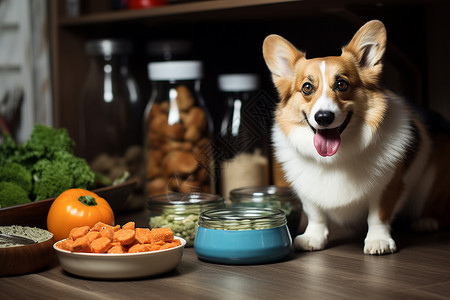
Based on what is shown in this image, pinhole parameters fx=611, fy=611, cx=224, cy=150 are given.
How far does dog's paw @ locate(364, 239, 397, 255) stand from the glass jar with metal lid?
0.36m

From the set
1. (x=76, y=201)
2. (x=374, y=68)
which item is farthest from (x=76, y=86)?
(x=374, y=68)

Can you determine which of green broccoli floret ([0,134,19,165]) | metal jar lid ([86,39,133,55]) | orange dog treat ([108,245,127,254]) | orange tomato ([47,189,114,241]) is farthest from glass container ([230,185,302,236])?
metal jar lid ([86,39,133,55])

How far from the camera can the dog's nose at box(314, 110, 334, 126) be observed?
117cm

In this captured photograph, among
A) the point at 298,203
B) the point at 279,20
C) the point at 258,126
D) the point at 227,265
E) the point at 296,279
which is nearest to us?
the point at 296,279

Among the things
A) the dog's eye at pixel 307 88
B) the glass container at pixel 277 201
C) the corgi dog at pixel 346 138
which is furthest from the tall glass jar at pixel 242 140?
the dog's eye at pixel 307 88

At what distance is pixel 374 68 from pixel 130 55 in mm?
1124

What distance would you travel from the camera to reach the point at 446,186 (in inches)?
58.3

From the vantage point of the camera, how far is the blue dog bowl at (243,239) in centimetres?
118

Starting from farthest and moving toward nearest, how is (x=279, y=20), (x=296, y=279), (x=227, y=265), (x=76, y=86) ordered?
(x=76, y=86)
(x=279, y=20)
(x=227, y=265)
(x=296, y=279)

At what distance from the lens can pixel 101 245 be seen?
1.09 meters

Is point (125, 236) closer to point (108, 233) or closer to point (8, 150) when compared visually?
point (108, 233)

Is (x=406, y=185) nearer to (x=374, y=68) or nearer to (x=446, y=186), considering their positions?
(x=446, y=186)

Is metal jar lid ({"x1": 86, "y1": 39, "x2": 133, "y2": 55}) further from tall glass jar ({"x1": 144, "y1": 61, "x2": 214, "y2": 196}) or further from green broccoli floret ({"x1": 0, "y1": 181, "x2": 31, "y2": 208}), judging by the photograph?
green broccoli floret ({"x1": 0, "y1": 181, "x2": 31, "y2": 208})

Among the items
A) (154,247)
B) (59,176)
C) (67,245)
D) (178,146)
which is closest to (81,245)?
(67,245)
